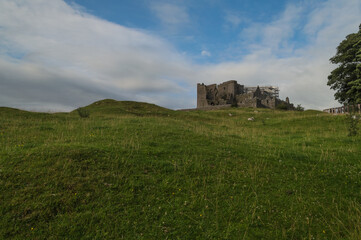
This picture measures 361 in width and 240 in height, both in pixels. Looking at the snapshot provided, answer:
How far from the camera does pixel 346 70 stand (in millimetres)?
34594

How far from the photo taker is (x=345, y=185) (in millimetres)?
6395

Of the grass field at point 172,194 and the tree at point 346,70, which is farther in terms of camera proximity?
the tree at point 346,70

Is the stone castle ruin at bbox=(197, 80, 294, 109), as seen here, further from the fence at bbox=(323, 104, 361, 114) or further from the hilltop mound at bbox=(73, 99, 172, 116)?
the fence at bbox=(323, 104, 361, 114)

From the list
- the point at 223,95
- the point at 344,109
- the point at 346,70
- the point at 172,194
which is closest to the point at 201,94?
the point at 223,95

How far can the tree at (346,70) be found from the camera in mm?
32884

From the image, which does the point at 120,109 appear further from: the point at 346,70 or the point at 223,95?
the point at 223,95

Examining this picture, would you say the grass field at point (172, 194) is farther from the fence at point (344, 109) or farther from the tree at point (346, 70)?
the tree at point (346, 70)

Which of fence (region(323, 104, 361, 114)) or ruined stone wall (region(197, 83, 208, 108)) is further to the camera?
ruined stone wall (region(197, 83, 208, 108))

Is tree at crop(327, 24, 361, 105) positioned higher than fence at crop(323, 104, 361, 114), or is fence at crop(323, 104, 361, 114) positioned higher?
tree at crop(327, 24, 361, 105)

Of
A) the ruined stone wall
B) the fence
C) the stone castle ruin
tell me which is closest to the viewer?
the fence

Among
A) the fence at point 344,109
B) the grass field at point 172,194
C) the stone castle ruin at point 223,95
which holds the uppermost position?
the stone castle ruin at point 223,95

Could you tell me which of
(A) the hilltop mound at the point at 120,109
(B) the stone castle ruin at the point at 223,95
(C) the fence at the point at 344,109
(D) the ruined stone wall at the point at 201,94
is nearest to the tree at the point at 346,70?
(C) the fence at the point at 344,109

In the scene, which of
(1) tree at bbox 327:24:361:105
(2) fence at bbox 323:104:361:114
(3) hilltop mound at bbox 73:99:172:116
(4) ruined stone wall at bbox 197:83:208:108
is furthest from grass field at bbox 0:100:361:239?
(4) ruined stone wall at bbox 197:83:208:108

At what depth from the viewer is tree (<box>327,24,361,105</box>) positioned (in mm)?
32884
